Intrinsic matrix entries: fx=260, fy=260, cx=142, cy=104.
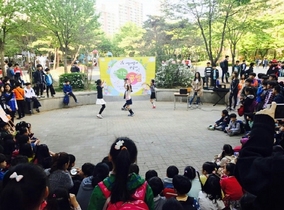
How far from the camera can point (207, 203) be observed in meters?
3.05

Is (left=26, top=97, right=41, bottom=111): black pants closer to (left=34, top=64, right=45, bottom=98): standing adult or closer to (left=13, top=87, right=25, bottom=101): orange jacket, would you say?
(left=13, top=87, right=25, bottom=101): orange jacket

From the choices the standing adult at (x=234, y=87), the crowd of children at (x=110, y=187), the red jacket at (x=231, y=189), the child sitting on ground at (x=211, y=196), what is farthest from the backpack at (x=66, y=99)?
the red jacket at (x=231, y=189)

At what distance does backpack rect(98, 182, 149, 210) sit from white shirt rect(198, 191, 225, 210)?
1348mm

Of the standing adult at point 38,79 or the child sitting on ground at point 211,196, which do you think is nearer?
the child sitting on ground at point 211,196

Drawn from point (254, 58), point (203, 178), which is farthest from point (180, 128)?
point (254, 58)

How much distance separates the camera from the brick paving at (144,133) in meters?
6.08

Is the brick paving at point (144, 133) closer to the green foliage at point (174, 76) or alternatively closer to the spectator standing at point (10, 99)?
the spectator standing at point (10, 99)

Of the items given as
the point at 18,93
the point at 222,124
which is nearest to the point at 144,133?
Answer: the point at 222,124

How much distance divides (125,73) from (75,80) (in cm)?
318

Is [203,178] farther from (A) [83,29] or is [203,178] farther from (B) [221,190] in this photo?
(A) [83,29]

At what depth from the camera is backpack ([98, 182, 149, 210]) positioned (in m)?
1.86

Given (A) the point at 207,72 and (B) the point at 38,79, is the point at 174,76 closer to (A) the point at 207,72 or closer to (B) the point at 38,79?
(A) the point at 207,72

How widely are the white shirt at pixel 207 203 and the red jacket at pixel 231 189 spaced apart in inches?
5.9

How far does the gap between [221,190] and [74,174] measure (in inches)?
82.4
